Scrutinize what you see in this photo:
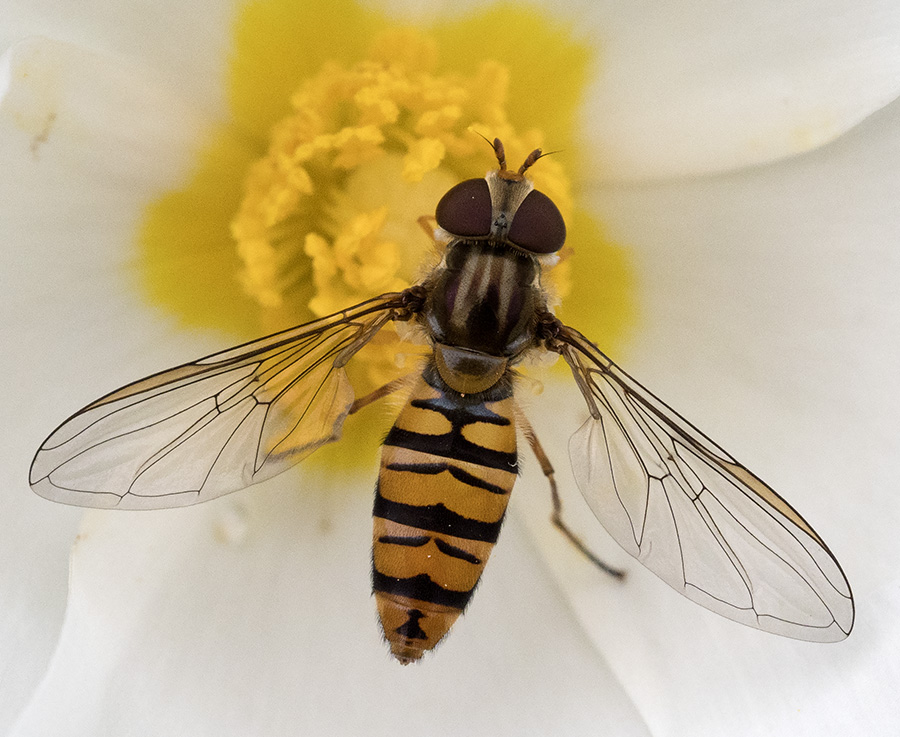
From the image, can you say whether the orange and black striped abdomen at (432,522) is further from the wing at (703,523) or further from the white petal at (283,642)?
the white petal at (283,642)

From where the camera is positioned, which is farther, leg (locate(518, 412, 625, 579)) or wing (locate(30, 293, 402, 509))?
leg (locate(518, 412, 625, 579))

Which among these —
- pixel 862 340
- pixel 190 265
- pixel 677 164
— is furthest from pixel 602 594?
pixel 190 265

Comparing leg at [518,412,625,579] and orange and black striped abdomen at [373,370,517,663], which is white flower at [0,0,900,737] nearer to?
leg at [518,412,625,579]

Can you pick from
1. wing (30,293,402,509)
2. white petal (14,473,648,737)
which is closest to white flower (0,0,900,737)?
white petal (14,473,648,737)

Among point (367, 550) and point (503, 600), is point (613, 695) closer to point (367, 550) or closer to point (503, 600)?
point (503, 600)

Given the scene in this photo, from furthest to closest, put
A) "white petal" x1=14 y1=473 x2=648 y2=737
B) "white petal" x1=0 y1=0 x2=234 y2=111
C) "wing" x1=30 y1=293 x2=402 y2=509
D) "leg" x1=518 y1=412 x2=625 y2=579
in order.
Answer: "leg" x1=518 y1=412 x2=625 y2=579 → "white petal" x1=14 y1=473 x2=648 y2=737 → "white petal" x1=0 y1=0 x2=234 y2=111 → "wing" x1=30 y1=293 x2=402 y2=509

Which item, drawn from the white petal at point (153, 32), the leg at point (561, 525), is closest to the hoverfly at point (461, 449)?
the leg at point (561, 525)

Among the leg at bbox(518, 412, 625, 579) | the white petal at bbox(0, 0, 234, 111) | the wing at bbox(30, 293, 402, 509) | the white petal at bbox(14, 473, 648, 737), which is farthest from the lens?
the leg at bbox(518, 412, 625, 579)
